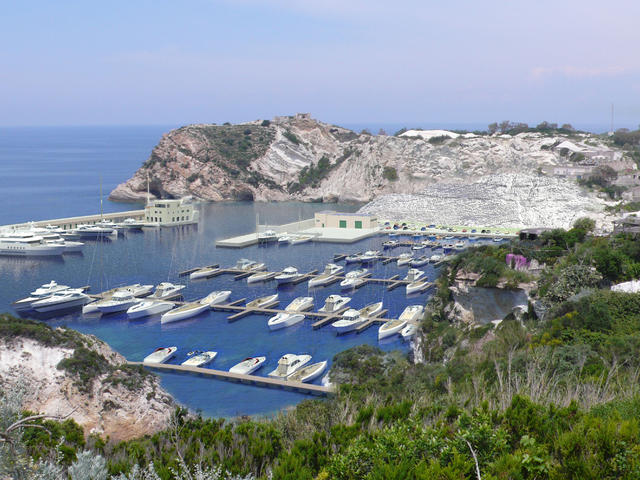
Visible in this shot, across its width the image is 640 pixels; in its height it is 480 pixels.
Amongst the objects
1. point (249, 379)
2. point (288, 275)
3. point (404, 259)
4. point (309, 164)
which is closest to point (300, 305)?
point (288, 275)

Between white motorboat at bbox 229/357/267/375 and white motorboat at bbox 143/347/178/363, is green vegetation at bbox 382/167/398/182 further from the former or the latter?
white motorboat at bbox 229/357/267/375

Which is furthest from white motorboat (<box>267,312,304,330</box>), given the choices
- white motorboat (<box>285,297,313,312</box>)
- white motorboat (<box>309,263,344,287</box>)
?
white motorboat (<box>309,263,344,287</box>)

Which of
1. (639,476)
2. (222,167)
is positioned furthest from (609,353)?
(222,167)

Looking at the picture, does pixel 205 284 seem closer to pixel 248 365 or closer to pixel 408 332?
pixel 248 365

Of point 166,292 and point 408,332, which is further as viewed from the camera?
point 166,292

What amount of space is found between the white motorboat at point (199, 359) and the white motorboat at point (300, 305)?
5351mm

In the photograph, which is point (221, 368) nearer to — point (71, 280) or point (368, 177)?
point (71, 280)

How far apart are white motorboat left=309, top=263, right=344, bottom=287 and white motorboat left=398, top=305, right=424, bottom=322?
588 cm

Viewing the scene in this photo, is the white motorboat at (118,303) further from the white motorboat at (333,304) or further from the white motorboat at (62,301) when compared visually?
the white motorboat at (333,304)

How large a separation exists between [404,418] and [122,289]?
22.1m

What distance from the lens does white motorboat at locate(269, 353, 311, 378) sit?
1800 centimetres

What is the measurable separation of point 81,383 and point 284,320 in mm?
10501

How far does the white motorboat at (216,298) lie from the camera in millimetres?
25984

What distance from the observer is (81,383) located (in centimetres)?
1342
